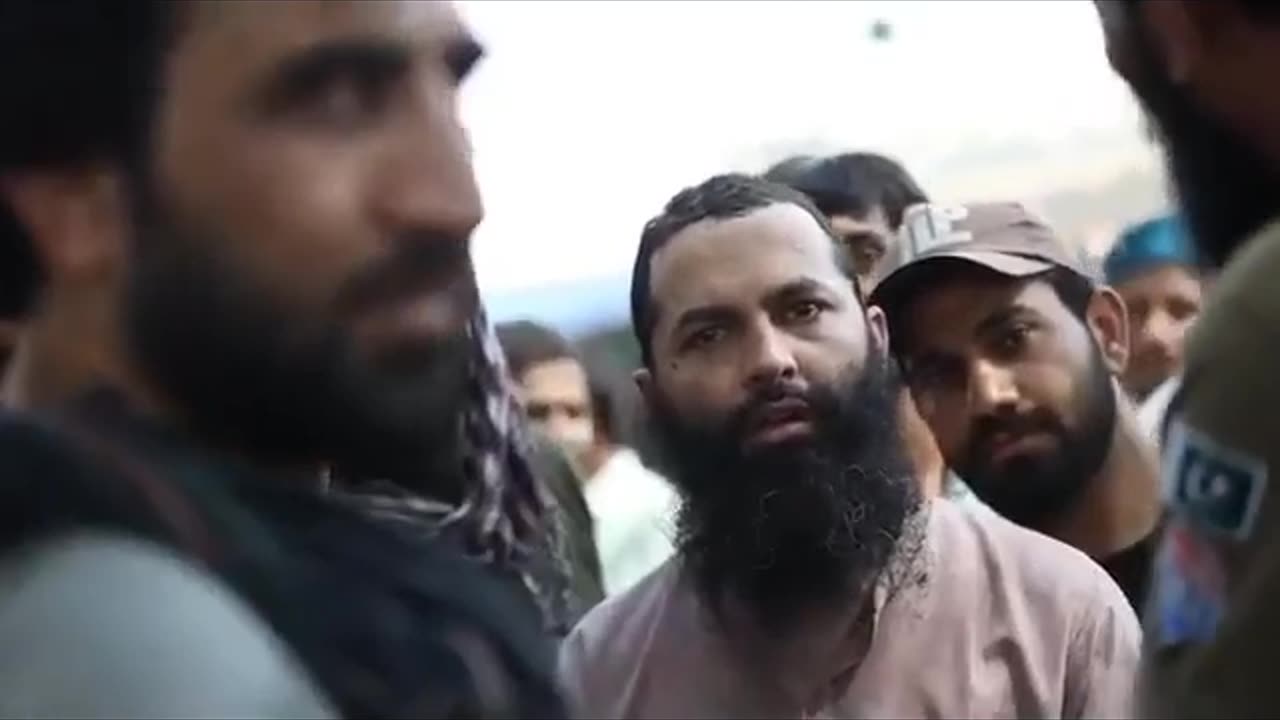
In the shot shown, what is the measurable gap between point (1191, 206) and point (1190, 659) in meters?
Answer: 0.19

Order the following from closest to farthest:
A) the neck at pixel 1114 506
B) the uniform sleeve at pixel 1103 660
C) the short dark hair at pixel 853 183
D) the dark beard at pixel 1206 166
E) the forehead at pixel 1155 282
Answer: the dark beard at pixel 1206 166
the uniform sleeve at pixel 1103 660
the neck at pixel 1114 506
the short dark hair at pixel 853 183
the forehead at pixel 1155 282

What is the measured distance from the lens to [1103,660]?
1192 mm

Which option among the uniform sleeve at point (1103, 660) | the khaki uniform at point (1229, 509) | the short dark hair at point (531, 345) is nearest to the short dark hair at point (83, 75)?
the khaki uniform at point (1229, 509)

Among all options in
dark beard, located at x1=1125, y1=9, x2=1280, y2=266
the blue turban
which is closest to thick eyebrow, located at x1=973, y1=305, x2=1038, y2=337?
the blue turban

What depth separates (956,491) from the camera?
1.62 metres

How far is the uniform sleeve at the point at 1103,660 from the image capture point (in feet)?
3.85

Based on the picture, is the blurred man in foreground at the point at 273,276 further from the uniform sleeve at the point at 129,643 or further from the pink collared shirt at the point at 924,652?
the pink collared shirt at the point at 924,652

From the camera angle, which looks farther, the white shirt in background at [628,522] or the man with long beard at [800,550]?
the white shirt in background at [628,522]

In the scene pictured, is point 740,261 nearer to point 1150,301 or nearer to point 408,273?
point 1150,301

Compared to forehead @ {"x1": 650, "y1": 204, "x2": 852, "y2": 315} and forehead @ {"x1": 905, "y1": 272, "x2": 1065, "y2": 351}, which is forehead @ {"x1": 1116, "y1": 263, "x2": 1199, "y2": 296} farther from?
forehead @ {"x1": 650, "y1": 204, "x2": 852, "y2": 315}

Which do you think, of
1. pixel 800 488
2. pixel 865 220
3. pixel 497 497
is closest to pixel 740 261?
pixel 800 488

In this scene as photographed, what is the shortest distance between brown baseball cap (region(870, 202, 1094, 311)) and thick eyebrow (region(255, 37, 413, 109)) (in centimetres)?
97

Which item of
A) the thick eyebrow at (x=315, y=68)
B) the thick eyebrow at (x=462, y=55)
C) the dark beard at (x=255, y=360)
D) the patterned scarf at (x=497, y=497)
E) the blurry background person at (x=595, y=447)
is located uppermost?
the thick eyebrow at (x=315, y=68)

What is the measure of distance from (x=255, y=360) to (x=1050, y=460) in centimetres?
102
